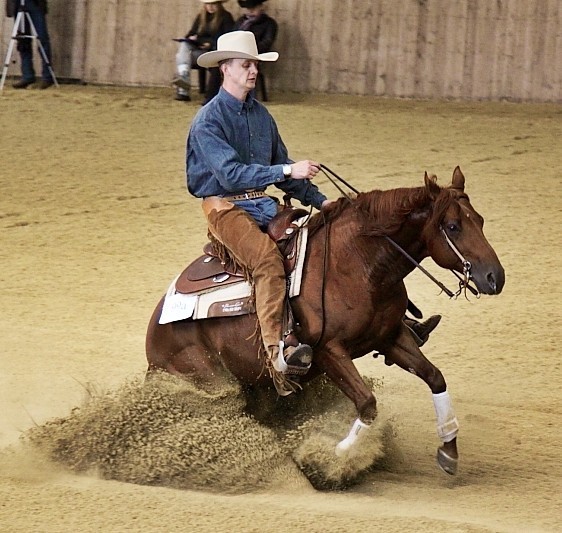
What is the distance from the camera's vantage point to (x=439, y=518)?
200 inches

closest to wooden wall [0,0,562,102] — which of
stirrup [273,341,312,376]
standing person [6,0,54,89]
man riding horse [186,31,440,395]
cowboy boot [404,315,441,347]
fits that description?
standing person [6,0,54,89]

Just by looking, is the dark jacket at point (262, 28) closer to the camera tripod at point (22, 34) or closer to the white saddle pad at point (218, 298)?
the camera tripod at point (22, 34)

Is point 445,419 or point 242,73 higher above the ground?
point 242,73

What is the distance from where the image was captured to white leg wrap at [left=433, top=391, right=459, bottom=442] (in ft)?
19.5

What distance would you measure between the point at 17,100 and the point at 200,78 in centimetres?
257

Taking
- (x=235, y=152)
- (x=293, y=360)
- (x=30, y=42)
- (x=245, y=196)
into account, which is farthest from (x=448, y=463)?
(x=30, y=42)

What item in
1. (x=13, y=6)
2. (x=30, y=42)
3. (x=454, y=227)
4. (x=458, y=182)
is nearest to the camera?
(x=454, y=227)

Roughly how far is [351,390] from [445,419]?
1.90 feet

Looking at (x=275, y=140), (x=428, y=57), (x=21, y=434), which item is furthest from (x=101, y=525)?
(x=428, y=57)

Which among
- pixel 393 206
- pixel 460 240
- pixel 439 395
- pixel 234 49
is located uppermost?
pixel 234 49

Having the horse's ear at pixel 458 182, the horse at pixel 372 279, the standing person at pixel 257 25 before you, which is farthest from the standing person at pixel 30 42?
the horse's ear at pixel 458 182

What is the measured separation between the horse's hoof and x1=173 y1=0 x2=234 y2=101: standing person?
959cm

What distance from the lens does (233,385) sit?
247 inches

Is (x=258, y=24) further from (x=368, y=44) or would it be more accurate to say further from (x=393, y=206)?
(x=393, y=206)
